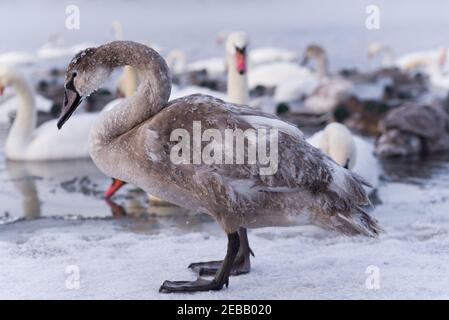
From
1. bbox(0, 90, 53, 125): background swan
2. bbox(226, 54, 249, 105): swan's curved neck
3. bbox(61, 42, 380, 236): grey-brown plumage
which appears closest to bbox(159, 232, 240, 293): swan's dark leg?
bbox(61, 42, 380, 236): grey-brown plumage

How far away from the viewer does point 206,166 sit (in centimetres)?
399

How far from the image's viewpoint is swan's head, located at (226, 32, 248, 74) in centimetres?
793

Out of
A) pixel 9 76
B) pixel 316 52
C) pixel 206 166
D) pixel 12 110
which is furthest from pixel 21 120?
pixel 316 52

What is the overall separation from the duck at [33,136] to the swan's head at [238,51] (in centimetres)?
213

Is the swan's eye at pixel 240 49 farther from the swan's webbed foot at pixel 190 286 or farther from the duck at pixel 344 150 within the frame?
the swan's webbed foot at pixel 190 286

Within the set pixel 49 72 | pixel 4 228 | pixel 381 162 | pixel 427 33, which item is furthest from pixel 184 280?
pixel 427 33

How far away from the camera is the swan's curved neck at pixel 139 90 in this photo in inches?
168

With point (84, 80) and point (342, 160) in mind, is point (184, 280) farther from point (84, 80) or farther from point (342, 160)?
point (342, 160)

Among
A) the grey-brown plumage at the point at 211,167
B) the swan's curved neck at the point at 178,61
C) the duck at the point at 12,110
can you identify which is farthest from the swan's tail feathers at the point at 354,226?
the swan's curved neck at the point at 178,61

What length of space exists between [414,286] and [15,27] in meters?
30.8

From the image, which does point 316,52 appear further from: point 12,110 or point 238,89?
point 238,89

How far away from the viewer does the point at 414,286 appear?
4.39m

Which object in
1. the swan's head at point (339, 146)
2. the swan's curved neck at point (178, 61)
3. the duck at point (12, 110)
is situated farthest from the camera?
the swan's curved neck at point (178, 61)

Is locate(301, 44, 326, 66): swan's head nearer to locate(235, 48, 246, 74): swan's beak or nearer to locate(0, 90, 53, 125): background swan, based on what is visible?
locate(0, 90, 53, 125): background swan
